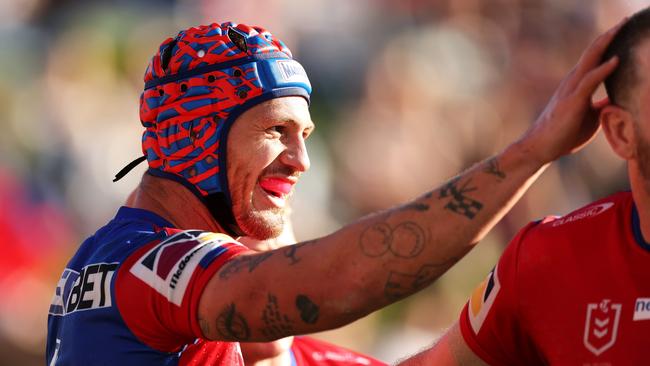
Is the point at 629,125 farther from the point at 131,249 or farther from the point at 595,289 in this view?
the point at 131,249

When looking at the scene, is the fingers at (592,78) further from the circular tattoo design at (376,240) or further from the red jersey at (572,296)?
the red jersey at (572,296)

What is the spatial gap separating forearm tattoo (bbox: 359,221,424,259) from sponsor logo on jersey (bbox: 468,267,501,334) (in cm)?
77

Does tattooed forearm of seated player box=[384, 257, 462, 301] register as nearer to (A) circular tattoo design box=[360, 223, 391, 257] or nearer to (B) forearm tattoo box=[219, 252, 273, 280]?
(A) circular tattoo design box=[360, 223, 391, 257]

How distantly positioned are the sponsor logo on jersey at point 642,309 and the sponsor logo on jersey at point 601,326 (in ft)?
0.17

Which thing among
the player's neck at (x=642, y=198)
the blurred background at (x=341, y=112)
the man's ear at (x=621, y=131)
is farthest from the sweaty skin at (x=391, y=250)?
the blurred background at (x=341, y=112)

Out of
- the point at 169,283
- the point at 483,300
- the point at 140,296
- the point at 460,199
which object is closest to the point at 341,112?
the point at 483,300

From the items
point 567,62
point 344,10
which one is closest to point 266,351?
point 344,10

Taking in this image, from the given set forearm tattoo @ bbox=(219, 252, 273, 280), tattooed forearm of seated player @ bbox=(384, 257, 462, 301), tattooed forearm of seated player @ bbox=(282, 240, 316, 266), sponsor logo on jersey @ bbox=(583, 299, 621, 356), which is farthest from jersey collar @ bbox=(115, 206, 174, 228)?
sponsor logo on jersey @ bbox=(583, 299, 621, 356)

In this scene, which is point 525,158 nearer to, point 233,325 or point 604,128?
point 604,128

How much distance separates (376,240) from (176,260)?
71cm

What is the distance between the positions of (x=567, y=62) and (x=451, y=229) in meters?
8.02

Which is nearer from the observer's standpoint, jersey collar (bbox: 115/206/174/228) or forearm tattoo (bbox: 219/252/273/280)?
forearm tattoo (bbox: 219/252/273/280)

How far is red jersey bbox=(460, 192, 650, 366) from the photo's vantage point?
3.23 meters

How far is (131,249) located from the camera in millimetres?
3580
